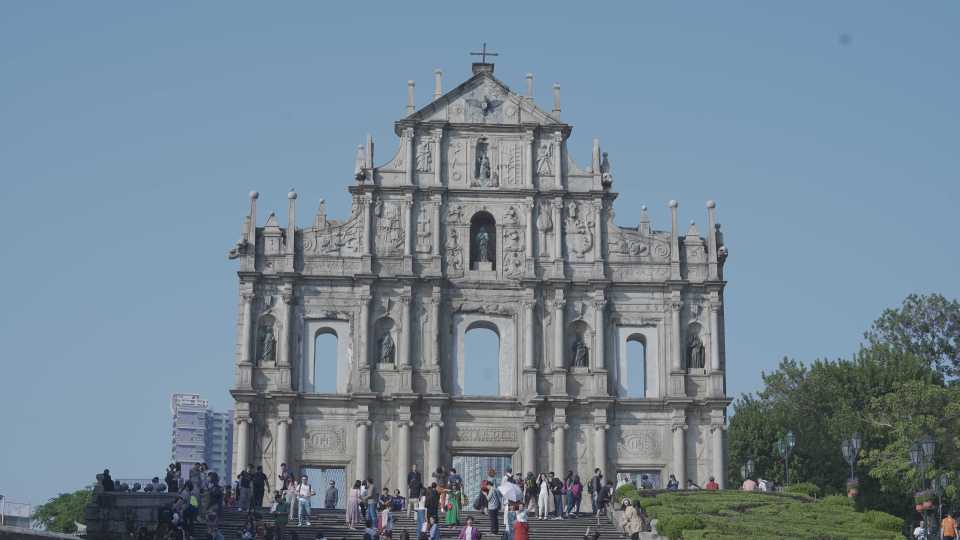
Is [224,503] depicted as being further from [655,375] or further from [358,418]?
[655,375]

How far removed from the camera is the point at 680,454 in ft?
190

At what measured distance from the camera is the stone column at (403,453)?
57062mm

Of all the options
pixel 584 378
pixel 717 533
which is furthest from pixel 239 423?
pixel 717 533

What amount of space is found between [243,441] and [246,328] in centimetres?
406

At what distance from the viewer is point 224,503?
50875mm

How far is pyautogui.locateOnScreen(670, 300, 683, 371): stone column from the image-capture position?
5878 cm

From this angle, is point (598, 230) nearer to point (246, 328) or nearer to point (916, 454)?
point (246, 328)

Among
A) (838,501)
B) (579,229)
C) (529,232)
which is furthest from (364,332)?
(838,501)

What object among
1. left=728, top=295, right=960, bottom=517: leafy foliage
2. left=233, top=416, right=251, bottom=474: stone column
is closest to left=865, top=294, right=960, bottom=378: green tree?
left=728, top=295, right=960, bottom=517: leafy foliage

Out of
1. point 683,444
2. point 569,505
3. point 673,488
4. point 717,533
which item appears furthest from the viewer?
point 683,444

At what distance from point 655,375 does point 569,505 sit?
10.1 meters

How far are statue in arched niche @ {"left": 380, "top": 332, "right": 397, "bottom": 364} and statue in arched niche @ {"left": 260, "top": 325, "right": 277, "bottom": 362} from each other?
12.4 ft

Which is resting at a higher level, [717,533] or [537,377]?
[537,377]

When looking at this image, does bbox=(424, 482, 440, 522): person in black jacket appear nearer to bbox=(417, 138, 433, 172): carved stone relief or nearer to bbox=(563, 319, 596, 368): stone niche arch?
bbox=(563, 319, 596, 368): stone niche arch
